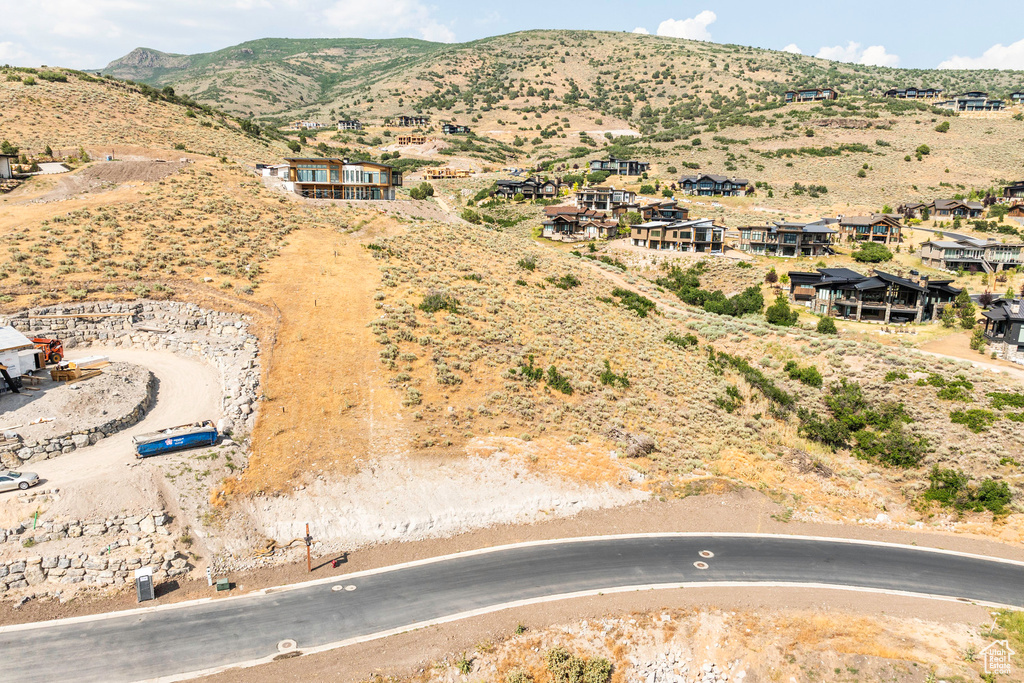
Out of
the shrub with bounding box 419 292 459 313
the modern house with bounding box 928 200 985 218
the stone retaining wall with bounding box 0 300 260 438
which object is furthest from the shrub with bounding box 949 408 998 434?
the modern house with bounding box 928 200 985 218

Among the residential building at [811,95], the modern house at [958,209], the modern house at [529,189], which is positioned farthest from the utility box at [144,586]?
the residential building at [811,95]

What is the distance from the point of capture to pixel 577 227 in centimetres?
10050

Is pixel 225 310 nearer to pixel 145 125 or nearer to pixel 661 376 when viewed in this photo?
pixel 661 376

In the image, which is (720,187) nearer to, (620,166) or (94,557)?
(620,166)

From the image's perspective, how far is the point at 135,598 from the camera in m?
23.0

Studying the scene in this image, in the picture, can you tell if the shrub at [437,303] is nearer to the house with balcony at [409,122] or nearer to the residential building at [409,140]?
the residential building at [409,140]

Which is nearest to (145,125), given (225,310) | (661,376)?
(225,310)

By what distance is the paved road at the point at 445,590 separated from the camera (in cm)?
2044

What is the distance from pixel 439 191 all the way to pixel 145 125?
5432 centimetres

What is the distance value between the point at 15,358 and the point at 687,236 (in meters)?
84.3

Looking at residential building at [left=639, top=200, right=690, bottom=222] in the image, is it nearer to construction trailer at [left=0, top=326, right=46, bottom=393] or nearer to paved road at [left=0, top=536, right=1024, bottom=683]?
paved road at [left=0, top=536, right=1024, bottom=683]

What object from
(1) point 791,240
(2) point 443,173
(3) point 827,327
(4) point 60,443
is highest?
(2) point 443,173

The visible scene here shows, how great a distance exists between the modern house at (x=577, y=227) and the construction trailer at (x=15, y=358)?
252 feet

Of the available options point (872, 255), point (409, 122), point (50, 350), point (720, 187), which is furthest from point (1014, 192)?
point (409, 122)
